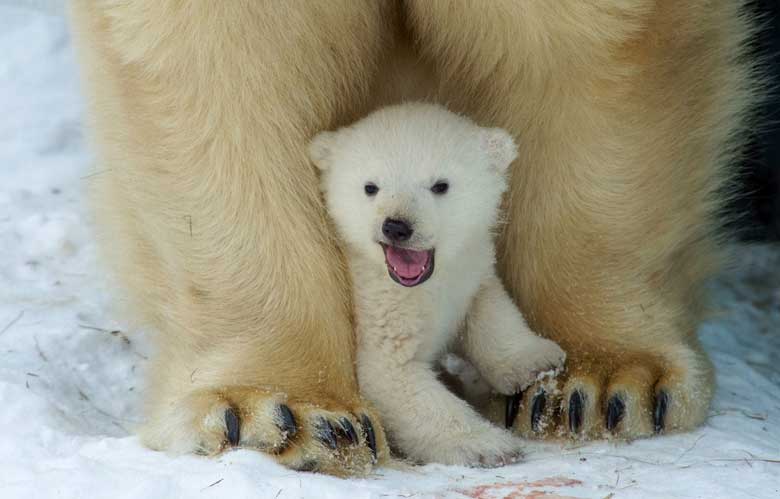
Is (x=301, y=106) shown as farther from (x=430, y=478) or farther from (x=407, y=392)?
(x=430, y=478)

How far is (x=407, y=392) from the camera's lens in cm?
284

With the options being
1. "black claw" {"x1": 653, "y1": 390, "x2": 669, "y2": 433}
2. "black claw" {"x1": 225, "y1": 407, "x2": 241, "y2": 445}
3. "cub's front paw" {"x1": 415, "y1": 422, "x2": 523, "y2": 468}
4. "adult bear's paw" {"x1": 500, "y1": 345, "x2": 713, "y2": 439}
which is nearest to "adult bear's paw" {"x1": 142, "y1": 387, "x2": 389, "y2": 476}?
"black claw" {"x1": 225, "y1": 407, "x2": 241, "y2": 445}

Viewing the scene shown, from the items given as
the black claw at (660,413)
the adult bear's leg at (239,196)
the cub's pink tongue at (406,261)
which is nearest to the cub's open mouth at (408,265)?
the cub's pink tongue at (406,261)

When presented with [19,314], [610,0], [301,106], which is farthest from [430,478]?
[19,314]

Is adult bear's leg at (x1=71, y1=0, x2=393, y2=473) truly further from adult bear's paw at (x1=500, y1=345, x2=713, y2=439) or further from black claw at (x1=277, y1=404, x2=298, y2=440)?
adult bear's paw at (x1=500, y1=345, x2=713, y2=439)

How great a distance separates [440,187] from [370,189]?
0.49 ft

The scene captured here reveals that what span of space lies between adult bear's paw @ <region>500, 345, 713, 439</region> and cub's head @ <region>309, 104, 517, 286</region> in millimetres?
377

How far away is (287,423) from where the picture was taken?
271 cm

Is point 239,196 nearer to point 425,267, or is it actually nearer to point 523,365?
point 425,267

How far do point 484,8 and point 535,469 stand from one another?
3.33 feet

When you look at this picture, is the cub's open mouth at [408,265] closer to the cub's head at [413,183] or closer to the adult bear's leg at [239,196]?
the cub's head at [413,183]

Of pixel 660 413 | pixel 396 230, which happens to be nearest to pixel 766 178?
pixel 660 413

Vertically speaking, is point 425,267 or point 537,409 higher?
point 425,267

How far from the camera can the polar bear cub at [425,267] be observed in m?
2.74
